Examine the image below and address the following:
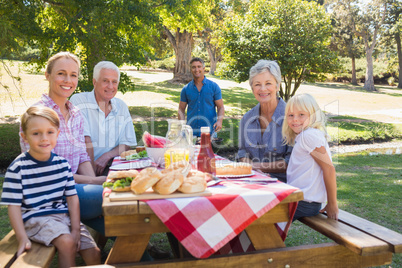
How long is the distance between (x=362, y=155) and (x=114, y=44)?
669 centimetres

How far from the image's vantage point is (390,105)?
19.5 meters

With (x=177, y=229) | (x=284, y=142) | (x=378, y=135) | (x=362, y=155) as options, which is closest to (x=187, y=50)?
(x=378, y=135)

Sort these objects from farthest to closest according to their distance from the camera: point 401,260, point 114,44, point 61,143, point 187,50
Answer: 1. point 187,50
2. point 114,44
3. point 401,260
4. point 61,143

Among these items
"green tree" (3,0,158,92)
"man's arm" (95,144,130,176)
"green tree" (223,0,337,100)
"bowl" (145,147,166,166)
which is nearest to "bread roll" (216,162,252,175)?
"bowl" (145,147,166,166)

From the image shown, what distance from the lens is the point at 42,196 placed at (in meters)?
2.28

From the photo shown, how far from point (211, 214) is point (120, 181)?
0.58 metres

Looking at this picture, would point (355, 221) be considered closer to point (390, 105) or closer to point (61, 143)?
point (61, 143)

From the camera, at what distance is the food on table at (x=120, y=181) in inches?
78.0

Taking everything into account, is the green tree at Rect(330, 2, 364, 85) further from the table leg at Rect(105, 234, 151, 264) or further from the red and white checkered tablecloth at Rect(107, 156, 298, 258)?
the table leg at Rect(105, 234, 151, 264)

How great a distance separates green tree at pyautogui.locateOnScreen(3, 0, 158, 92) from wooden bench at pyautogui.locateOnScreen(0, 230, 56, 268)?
6.18 m

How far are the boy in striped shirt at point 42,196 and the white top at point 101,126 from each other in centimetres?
129

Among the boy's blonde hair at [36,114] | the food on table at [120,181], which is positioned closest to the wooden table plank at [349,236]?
the food on table at [120,181]

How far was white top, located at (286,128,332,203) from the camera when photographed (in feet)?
8.25

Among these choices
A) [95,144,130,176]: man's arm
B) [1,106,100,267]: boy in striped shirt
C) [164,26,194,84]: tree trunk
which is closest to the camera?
[1,106,100,267]: boy in striped shirt
